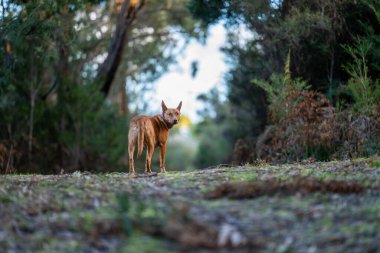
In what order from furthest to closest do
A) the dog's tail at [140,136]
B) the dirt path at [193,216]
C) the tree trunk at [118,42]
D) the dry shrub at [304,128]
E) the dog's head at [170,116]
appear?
the tree trunk at [118,42] < the dry shrub at [304,128] < the dog's head at [170,116] < the dog's tail at [140,136] < the dirt path at [193,216]

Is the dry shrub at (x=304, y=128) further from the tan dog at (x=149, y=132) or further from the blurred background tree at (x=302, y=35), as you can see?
the tan dog at (x=149, y=132)

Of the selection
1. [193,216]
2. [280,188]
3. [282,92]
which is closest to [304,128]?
[282,92]

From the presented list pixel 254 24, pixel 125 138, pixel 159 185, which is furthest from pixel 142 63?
pixel 159 185

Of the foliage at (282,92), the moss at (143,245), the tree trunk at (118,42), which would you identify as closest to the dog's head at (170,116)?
the foliage at (282,92)

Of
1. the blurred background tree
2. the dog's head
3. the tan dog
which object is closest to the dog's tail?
the tan dog

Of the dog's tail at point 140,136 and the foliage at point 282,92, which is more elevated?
the foliage at point 282,92

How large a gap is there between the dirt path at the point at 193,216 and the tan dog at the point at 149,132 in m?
2.16

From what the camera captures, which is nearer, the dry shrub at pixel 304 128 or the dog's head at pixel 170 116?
the dog's head at pixel 170 116

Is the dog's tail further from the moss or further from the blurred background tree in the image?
the blurred background tree

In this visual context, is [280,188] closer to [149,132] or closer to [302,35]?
[149,132]

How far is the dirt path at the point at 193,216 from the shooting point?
633 centimetres

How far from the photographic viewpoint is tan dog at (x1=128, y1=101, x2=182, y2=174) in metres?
11.9

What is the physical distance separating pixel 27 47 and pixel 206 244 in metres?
17.7

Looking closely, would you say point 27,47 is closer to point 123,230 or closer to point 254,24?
point 254,24
